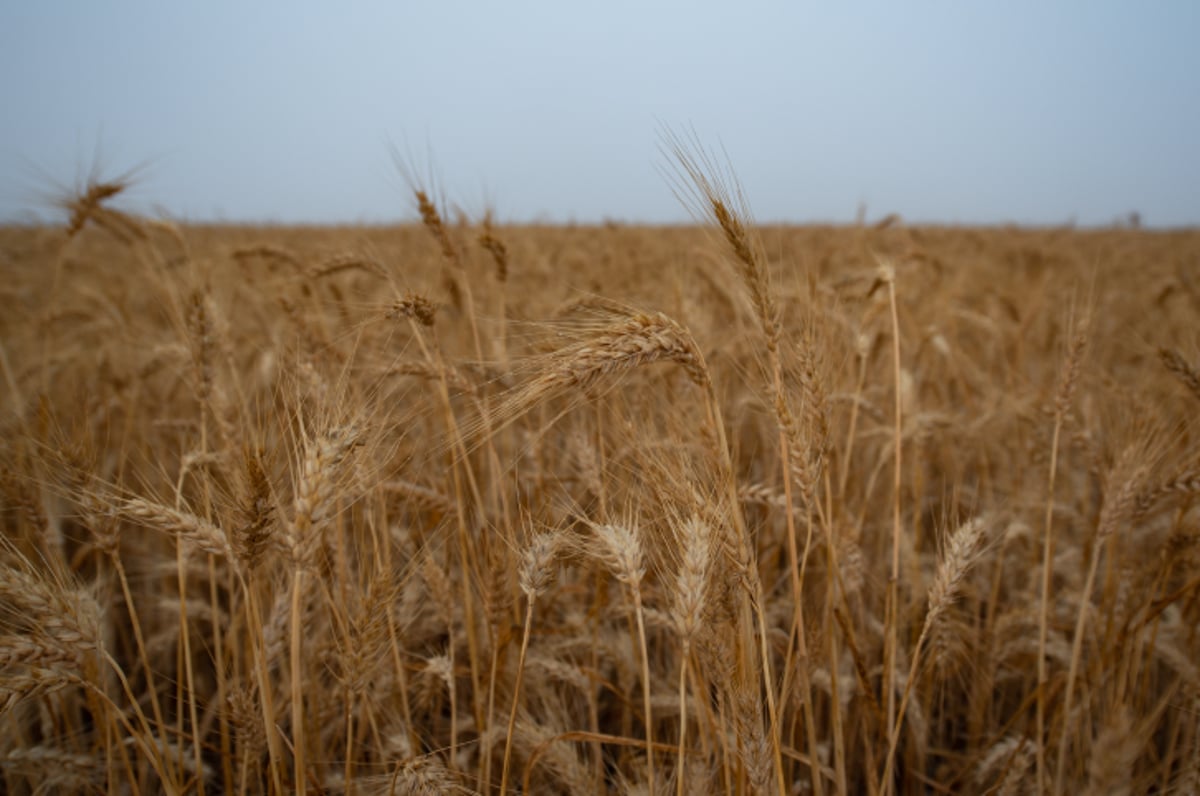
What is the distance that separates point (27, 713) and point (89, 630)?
55.2 inches

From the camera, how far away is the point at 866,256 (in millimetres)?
6020

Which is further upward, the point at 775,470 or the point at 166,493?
the point at 775,470

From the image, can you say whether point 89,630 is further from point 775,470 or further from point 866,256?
point 866,256

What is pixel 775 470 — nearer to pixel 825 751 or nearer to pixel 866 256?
pixel 825 751

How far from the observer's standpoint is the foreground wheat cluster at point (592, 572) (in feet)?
3.53

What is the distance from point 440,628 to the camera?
1971mm

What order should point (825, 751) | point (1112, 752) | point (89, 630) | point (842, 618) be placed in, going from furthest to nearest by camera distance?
point (825, 751), point (842, 618), point (89, 630), point (1112, 752)

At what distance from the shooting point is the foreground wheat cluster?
1075mm

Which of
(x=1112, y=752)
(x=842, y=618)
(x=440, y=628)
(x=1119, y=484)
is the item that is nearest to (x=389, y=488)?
(x=440, y=628)

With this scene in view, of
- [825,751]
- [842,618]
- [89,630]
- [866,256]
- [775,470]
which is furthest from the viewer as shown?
[866,256]

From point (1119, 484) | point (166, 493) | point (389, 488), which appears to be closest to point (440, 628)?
point (389, 488)

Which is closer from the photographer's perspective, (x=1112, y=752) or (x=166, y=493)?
(x=1112, y=752)

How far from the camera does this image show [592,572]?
2.05 m

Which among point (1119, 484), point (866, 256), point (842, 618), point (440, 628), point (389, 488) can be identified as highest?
point (866, 256)
